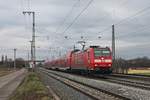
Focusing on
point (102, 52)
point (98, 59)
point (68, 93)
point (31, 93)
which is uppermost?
point (102, 52)

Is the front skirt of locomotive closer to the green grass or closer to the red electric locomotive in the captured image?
the red electric locomotive

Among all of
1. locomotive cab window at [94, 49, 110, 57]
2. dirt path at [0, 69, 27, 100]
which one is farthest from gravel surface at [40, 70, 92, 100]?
locomotive cab window at [94, 49, 110, 57]

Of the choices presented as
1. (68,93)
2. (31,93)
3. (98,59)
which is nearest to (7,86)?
(98,59)

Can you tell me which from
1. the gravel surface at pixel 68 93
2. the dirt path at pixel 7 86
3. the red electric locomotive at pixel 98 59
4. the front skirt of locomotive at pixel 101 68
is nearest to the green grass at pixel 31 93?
the dirt path at pixel 7 86

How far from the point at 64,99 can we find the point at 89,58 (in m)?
26.0

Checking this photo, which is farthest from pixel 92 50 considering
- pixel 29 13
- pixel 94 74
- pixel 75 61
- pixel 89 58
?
pixel 29 13

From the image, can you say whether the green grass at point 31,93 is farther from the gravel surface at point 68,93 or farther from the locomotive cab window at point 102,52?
the locomotive cab window at point 102,52

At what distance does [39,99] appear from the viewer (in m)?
20.7

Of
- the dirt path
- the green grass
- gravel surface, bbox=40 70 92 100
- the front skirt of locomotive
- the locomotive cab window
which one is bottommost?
the dirt path

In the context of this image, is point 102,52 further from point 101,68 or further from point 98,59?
point 101,68

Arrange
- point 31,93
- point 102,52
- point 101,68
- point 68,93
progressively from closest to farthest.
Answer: point 31,93 → point 68,93 → point 101,68 → point 102,52

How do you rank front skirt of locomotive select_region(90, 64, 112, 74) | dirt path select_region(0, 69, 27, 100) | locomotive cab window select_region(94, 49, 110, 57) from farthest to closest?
locomotive cab window select_region(94, 49, 110, 57), front skirt of locomotive select_region(90, 64, 112, 74), dirt path select_region(0, 69, 27, 100)

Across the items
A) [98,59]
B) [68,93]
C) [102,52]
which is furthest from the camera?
[102,52]

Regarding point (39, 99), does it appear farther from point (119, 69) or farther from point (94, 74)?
point (119, 69)
